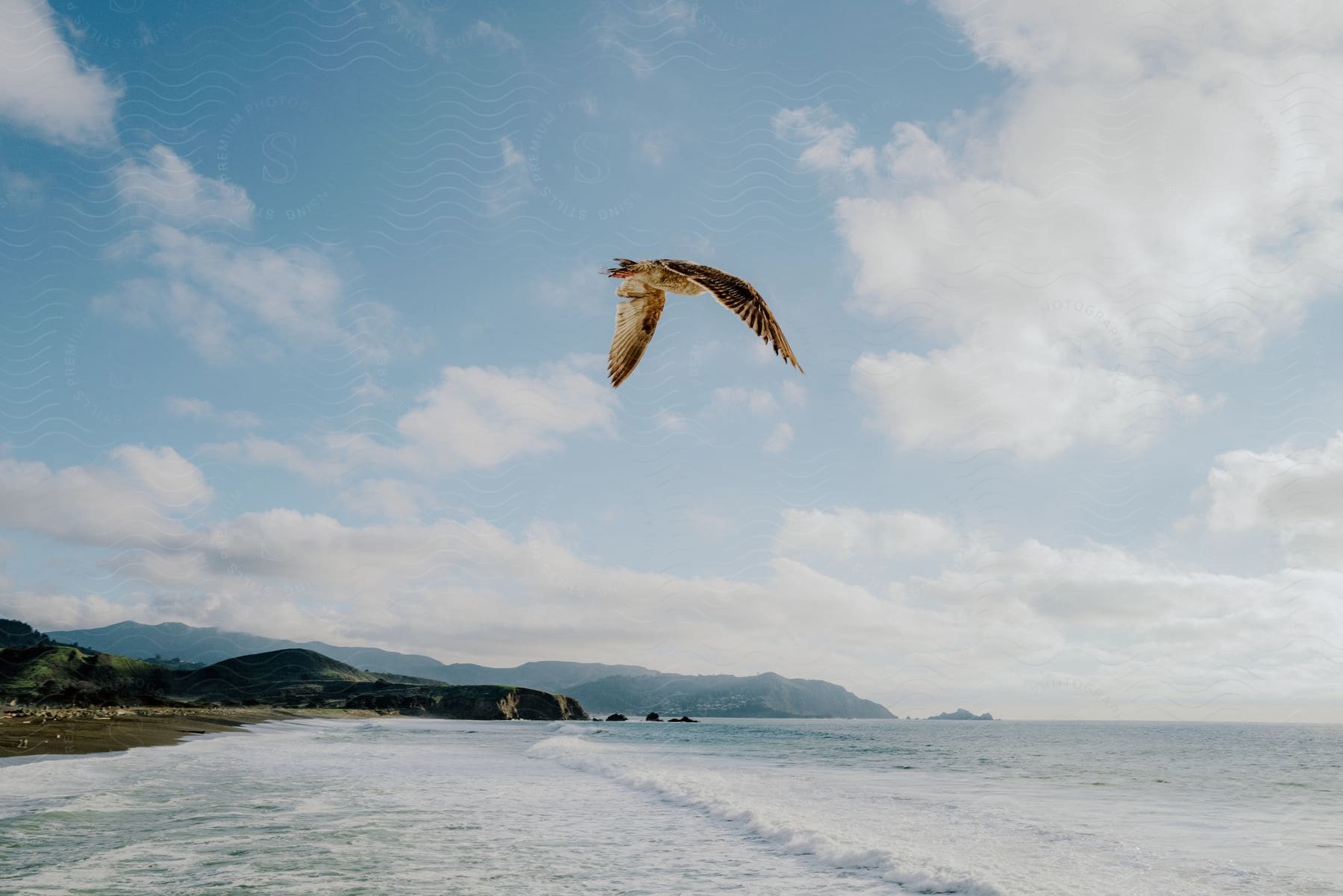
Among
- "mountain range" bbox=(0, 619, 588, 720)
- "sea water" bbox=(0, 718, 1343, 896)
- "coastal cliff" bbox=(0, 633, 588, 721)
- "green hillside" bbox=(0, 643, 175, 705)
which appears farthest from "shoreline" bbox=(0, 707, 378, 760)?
"green hillside" bbox=(0, 643, 175, 705)

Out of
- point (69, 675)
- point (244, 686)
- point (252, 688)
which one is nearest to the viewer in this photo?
point (69, 675)

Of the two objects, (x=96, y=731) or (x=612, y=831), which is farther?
(x=96, y=731)

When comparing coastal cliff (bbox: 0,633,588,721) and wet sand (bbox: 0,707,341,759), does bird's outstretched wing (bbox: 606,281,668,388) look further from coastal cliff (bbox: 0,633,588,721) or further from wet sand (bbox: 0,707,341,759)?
coastal cliff (bbox: 0,633,588,721)

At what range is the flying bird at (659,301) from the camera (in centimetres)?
653

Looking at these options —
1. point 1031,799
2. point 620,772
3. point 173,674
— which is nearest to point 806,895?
point 1031,799

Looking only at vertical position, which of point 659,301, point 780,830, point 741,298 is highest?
point 659,301

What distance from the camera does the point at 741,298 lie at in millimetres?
6848

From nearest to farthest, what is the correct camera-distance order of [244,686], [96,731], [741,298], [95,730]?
[741,298]
[96,731]
[95,730]
[244,686]

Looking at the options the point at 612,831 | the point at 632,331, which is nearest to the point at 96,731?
the point at 612,831

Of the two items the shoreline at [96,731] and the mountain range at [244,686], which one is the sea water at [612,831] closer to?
the shoreline at [96,731]

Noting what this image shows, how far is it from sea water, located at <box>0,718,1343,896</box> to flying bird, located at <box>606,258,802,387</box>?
21.7ft

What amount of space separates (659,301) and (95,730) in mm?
39730

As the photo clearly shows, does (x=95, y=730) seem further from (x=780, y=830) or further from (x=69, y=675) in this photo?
(x=69, y=675)

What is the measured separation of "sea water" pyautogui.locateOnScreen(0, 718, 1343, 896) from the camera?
10.5 meters
